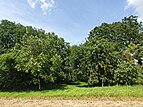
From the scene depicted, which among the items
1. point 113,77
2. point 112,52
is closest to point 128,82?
point 113,77

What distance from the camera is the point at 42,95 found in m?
29.3

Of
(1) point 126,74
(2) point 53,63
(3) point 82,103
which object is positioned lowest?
(3) point 82,103

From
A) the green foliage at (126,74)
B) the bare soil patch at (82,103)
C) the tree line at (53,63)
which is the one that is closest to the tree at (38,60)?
the tree line at (53,63)

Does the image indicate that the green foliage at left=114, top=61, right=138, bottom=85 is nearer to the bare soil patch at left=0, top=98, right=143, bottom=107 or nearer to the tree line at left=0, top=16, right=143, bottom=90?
the tree line at left=0, top=16, right=143, bottom=90

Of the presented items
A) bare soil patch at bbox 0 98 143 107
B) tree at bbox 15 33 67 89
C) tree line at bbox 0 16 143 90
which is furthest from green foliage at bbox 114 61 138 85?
bare soil patch at bbox 0 98 143 107

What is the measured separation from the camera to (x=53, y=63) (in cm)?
3478

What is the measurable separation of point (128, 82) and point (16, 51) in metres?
17.3

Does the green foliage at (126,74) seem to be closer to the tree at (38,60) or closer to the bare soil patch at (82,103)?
the tree at (38,60)

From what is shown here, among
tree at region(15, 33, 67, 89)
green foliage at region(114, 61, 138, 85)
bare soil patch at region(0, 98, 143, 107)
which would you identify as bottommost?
bare soil patch at region(0, 98, 143, 107)

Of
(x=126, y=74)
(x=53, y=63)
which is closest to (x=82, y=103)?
(x=53, y=63)

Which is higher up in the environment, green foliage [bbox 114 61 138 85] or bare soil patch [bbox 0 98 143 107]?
Result: green foliage [bbox 114 61 138 85]

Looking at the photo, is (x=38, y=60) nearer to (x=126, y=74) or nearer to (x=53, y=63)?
(x=53, y=63)

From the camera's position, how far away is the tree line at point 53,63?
34.4 meters

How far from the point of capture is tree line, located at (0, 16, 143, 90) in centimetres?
3444
